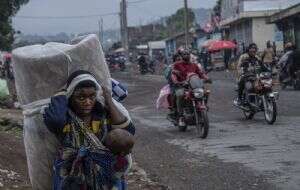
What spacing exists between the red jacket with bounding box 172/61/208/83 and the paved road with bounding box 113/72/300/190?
3.30ft

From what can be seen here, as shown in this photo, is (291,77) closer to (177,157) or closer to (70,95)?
(177,157)

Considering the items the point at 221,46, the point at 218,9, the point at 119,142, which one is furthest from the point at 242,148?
the point at 218,9

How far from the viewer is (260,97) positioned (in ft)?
43.8

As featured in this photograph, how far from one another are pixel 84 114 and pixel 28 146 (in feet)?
1.49

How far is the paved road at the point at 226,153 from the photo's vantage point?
779 centimetres

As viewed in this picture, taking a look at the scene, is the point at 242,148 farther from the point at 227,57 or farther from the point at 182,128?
the point at 227,57

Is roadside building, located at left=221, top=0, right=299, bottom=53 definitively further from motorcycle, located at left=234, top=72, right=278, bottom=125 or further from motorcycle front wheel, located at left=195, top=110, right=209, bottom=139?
motorcycle front wheel, located at left=195, top=110, right=209, bottom=139

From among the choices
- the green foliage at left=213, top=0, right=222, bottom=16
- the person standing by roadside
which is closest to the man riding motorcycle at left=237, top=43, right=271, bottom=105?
the person standing by roadside

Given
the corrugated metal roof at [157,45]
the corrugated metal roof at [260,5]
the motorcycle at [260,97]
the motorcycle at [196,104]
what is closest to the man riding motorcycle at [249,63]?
the motorcycle at [260,97]

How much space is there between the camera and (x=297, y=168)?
8211mm

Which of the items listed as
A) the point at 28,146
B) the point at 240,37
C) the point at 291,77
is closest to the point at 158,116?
the point at 291,77

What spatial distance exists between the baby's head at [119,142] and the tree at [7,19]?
77.6 feet

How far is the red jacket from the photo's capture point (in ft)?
41.0

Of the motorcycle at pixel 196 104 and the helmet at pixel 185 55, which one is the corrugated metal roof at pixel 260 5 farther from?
the motorcycle at pixel 196 104
